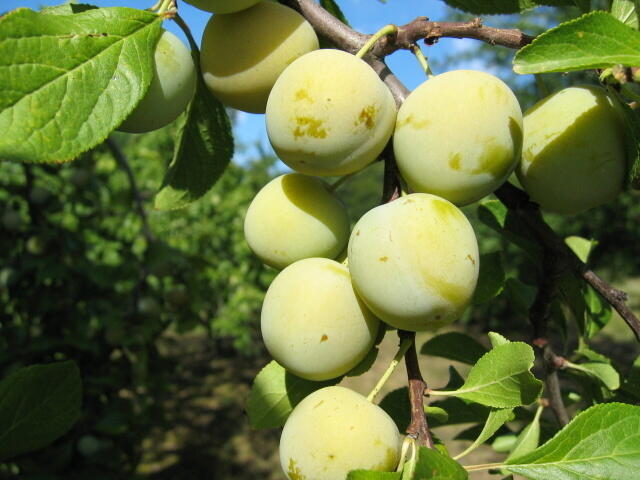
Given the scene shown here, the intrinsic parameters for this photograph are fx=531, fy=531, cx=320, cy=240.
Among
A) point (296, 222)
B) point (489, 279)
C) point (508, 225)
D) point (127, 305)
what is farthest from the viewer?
point (127, 305)

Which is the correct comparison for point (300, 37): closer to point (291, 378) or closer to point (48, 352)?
point (291, 378)

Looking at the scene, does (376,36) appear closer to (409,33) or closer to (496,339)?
(409,33)

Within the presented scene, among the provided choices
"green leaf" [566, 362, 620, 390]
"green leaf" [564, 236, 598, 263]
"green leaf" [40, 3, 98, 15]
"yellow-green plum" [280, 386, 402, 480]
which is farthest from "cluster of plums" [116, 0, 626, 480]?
"green leaf" [564, 236, 598, 263]

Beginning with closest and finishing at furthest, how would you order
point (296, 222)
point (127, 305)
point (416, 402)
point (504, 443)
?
point (416, 402), point (296, 222), point (504, 443), point (127, 305)

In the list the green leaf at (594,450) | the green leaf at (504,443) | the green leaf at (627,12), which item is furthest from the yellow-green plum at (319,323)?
the green leaf at (504,443)

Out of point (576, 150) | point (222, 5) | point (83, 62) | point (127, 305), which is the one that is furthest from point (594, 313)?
point (127, 305)

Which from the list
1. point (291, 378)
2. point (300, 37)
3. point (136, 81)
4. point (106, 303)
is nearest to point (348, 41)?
point (300, 37)
